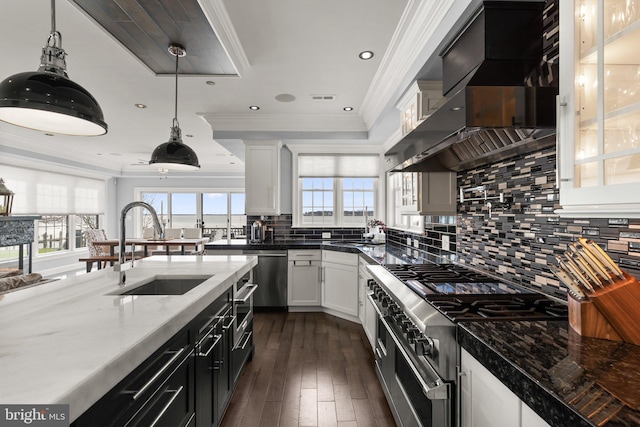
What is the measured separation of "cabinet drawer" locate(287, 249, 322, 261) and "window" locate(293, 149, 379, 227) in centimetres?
85

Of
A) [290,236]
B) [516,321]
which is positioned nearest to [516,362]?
[516,321]

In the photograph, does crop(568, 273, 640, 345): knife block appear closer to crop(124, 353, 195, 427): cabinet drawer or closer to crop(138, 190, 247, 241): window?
crop(124, 353, 195, 427): cabinet drawer

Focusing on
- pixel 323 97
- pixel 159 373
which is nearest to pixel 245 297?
pixel 159 373

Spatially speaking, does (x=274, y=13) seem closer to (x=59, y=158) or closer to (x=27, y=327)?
(x=27, y=327)

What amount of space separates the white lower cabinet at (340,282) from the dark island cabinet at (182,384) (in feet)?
6.43

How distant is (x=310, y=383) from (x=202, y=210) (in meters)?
8.24

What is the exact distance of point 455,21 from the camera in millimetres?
1781

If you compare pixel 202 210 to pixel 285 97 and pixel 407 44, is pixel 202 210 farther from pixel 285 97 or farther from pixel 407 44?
pixel 407 44

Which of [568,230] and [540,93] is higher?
[540,93]

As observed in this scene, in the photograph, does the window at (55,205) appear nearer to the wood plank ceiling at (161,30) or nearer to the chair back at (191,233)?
the chair back at (191,233)

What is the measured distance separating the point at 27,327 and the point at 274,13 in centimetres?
215

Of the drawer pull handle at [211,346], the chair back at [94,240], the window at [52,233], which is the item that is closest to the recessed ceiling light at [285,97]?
the drawer pull handle at [211,346]

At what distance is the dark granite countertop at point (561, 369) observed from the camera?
0.62 meters

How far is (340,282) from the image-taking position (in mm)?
3998
